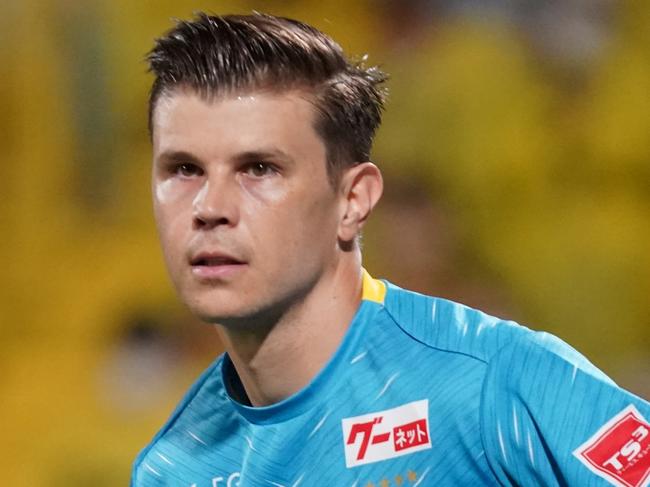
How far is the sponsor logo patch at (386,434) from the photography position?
1830 mm

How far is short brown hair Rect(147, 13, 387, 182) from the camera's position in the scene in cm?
189

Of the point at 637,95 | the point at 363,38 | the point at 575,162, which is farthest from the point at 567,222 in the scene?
→ the point at 363,38

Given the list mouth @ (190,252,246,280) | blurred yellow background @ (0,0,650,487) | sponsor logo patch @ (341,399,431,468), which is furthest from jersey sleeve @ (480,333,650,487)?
blurred yellow background @ (0,0,650,487)

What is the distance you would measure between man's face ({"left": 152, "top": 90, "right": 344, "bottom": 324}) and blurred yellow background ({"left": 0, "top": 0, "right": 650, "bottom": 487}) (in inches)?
73.8

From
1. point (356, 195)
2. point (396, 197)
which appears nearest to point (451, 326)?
point (356, 195)

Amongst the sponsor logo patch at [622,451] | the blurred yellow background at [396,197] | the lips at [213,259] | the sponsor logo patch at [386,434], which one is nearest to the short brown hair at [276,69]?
the lips at [213,259]

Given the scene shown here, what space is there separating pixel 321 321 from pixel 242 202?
26cm

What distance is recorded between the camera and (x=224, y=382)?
2.14m

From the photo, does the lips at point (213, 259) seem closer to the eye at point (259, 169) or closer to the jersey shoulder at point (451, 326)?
the eye at point (259, 169)

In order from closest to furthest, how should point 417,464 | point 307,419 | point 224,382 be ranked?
point 417,464 < point 307,419 < point 224,382

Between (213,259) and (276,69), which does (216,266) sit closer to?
(213,259)

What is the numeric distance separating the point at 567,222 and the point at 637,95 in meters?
0.46

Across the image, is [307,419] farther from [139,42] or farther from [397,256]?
[139,42]

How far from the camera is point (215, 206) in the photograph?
5.87 feet
